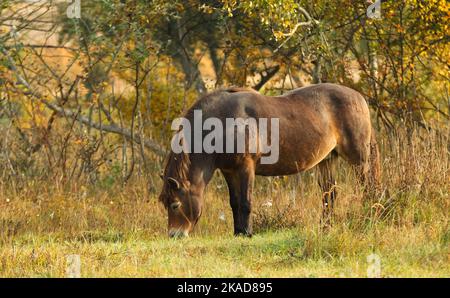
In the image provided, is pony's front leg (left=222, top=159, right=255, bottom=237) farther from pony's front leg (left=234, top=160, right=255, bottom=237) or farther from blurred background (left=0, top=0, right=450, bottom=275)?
blurred background (left=0, top=0, right=450, bottom=275)

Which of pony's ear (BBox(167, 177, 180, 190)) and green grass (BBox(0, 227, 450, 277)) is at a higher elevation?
pony's ear (BBox(167, 177, 180, 190))

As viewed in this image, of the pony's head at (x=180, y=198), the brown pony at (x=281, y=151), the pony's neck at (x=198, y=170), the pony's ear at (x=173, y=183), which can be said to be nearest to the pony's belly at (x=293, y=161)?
the brown pony at (x=281, y=151)

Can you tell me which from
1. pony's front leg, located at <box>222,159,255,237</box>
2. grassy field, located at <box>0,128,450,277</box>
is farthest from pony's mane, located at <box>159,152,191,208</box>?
pony's front leg, located at <box>222,159,255,237</box>

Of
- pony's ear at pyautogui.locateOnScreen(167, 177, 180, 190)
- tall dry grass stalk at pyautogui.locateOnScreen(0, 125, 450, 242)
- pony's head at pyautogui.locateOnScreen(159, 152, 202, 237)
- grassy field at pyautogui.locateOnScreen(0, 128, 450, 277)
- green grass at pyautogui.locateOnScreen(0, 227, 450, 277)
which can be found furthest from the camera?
pony's head at pyautogui.locateOnScreen(159, 152, 202, 237)

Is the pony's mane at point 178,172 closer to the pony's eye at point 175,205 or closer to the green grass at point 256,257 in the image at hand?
the pony's eye at point 175,205

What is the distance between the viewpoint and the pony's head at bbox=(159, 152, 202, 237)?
8867 millimetres

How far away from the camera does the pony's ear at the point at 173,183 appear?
28.7 ft

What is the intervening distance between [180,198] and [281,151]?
Answer: 4.07 ft

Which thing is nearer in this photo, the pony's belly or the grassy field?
the grassy field

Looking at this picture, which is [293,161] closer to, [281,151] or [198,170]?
[281,151]

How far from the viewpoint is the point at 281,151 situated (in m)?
9.29
